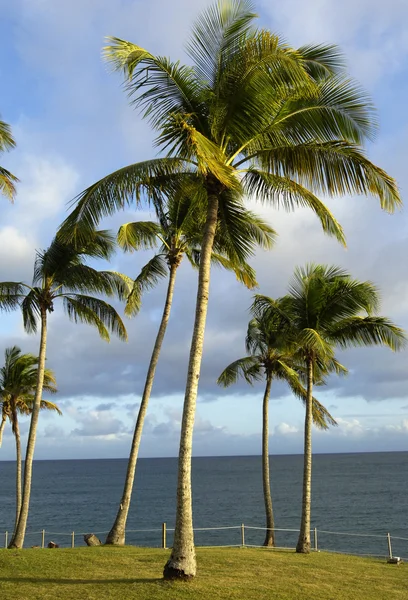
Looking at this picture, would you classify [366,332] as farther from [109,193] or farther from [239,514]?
[239,514]

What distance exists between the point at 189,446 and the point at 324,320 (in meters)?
10.9

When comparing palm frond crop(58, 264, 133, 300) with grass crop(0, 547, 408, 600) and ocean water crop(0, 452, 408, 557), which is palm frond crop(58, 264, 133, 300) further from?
ocean water crop(0, 452, 408, 557)

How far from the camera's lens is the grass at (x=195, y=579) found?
927cm

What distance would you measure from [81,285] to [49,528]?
46.6 meters

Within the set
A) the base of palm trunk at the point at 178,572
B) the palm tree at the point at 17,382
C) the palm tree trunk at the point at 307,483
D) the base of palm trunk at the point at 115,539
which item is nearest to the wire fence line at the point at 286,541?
the palm tree at the point at 17,382

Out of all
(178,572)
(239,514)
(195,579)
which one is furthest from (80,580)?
(239,514)

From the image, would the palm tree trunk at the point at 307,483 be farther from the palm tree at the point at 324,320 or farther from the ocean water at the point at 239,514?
the ocean water at the point at 239,514

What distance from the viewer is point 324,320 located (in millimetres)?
20109

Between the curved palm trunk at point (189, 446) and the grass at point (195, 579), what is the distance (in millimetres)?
316

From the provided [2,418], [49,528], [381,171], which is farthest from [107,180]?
[49,528]

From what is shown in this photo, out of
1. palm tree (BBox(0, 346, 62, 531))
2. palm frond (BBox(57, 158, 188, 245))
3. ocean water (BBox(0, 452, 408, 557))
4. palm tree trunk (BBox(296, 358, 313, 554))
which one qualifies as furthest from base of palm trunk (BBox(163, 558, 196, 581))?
ocean water (BBox(0, 452, 408, 557))

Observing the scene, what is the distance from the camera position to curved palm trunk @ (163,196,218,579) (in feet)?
32.0

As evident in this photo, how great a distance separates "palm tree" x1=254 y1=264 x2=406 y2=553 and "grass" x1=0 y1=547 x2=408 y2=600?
6152mm

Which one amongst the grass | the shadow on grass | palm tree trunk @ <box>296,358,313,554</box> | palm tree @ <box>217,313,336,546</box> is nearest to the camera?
the grass
